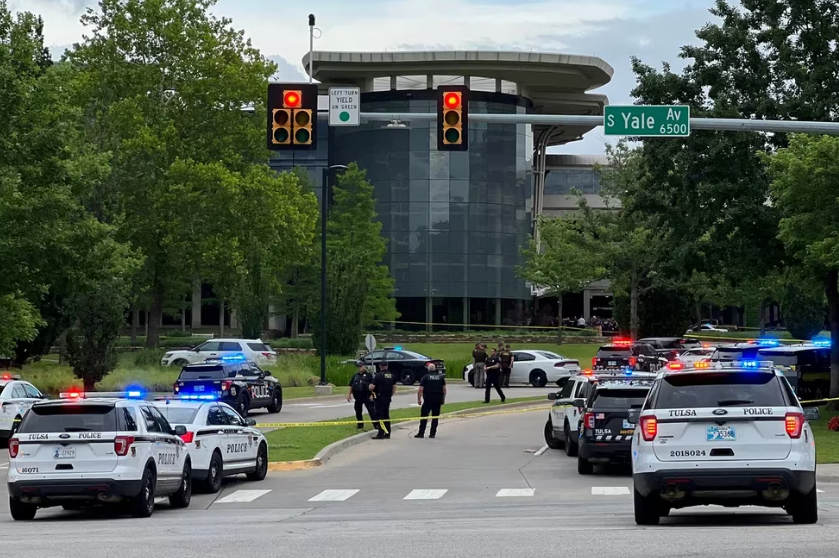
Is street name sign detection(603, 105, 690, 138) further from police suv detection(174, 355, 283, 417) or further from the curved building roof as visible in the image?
the curved building roof

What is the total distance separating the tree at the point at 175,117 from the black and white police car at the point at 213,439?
1524 inches

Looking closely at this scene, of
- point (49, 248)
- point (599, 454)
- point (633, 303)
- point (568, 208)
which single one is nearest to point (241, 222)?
point (633, 303)

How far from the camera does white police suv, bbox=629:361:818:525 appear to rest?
45.0 ft

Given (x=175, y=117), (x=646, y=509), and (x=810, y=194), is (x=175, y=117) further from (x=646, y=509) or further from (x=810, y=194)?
(x=646, y=509)

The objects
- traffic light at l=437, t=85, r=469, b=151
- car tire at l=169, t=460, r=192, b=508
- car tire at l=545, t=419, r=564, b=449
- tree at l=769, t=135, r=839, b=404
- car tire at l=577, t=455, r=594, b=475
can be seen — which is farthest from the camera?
tree at l=769, t=135, r=839, b=404

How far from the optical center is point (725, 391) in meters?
14.0

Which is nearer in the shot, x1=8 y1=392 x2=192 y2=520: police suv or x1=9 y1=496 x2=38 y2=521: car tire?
x1=8 y1=392 x2=192 y2=520: police suv

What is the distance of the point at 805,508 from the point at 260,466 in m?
11.5

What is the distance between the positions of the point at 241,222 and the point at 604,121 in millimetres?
41215

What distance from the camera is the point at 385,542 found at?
13.0m

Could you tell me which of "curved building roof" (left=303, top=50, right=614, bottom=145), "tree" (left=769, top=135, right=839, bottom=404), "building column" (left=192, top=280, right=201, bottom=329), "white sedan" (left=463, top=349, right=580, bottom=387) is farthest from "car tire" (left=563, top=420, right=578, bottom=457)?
"building column" (left=192, top=280, right=201, bottom=329)

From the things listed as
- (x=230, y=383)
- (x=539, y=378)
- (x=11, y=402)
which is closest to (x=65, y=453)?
(x=11, y=402)

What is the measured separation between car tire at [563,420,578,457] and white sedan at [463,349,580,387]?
86.4ft

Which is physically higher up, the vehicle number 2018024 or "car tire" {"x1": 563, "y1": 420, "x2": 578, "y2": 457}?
the vehicle number 2018024
